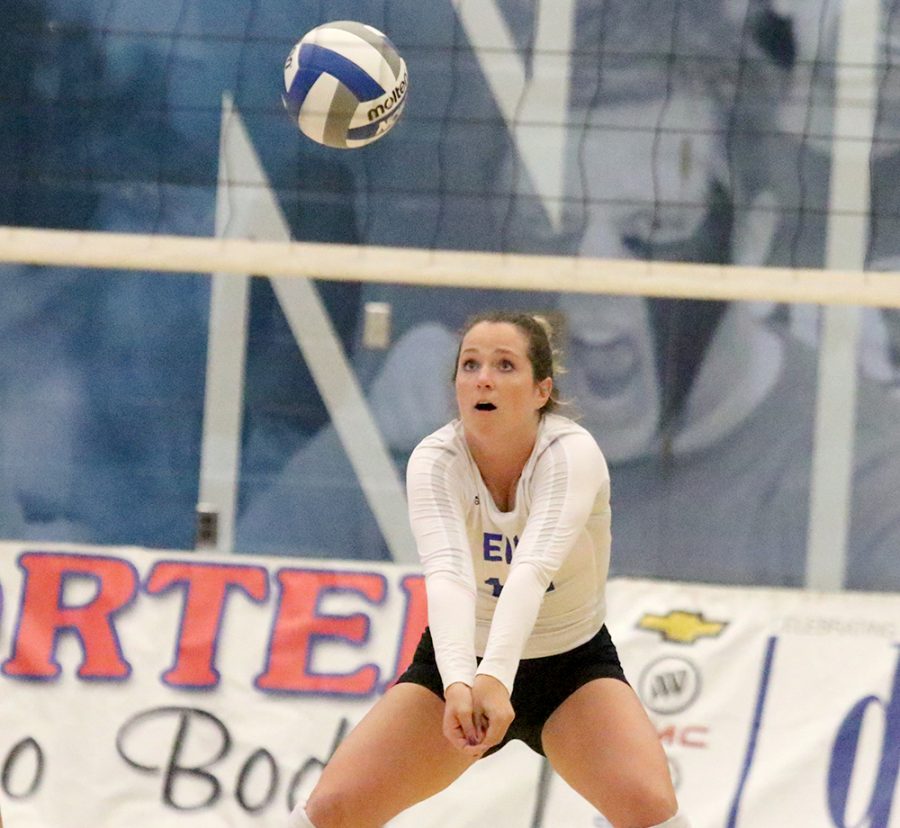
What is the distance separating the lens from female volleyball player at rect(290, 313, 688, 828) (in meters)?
3.01

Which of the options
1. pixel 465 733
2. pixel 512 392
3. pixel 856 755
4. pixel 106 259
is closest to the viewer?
pixel 465 733

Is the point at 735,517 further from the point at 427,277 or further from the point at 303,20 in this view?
the point at 303,20

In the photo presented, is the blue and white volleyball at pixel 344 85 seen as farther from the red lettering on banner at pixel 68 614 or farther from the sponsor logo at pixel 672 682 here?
the sponsor logo at pixel 672 682

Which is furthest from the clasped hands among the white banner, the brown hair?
the white banner

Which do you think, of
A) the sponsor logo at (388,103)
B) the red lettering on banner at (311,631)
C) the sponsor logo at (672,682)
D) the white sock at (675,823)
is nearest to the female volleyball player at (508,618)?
the white sock at (675,823)

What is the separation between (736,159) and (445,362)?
150 cm

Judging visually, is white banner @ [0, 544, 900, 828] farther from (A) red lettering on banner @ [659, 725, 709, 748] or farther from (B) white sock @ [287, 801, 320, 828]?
(B) white sock @ [287, 801, 320, 828]

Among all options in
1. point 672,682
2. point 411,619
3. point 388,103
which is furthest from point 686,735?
point 388,103

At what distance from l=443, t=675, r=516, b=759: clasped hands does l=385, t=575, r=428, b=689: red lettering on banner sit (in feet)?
8.24

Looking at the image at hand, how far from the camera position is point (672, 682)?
535 cm

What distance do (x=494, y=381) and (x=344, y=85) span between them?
167cm

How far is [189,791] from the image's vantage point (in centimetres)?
532

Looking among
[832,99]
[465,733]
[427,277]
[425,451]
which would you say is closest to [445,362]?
[427,277]

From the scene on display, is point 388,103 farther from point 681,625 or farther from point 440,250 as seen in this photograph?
point 681,625
